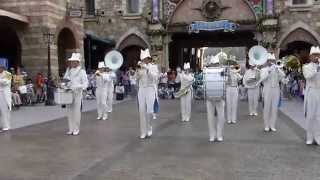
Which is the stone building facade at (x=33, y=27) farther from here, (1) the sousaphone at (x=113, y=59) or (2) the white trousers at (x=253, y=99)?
(2) the white trousers at (x=253, y=99)

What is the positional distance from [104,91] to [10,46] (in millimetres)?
11383

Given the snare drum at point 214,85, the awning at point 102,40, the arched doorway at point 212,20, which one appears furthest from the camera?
the arched doorway at point 212,20

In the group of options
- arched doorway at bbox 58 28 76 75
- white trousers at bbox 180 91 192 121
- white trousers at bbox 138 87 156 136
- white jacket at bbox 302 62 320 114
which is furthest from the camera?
arched doorway at bbox 58 28 76 75

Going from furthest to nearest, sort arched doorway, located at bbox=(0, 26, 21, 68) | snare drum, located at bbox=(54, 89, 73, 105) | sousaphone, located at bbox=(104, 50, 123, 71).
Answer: arched doorway, located at bbox=(0, 26, 21, 68) → sousaphone, located at bbox=(104, 50, 123, 71) → snare drum, located at bbox=(54, 89, 73, 105)

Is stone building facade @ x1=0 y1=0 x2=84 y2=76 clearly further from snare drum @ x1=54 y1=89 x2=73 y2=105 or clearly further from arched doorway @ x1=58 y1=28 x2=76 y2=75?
snare drum @ x1=54 y1=89 x2=73 y2=105

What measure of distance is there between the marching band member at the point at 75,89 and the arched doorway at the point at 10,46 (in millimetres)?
12948

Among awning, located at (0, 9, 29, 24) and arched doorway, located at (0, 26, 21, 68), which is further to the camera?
arched doorway, located at (0, 26, 21, 68)

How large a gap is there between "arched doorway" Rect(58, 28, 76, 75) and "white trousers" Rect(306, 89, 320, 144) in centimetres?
1787

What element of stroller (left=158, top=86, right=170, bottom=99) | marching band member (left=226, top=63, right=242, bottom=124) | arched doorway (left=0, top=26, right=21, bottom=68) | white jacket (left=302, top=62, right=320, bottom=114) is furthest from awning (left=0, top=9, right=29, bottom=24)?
white jacket (left=302, top=62, right=320, bottom=114)

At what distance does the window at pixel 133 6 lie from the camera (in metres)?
34.0

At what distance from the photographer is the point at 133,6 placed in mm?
34188

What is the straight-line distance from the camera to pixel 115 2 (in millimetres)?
33844

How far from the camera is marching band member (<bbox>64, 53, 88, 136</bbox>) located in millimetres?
12188

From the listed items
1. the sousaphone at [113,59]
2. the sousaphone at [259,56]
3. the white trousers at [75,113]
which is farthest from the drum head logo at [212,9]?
the white trousers at [75,113]
